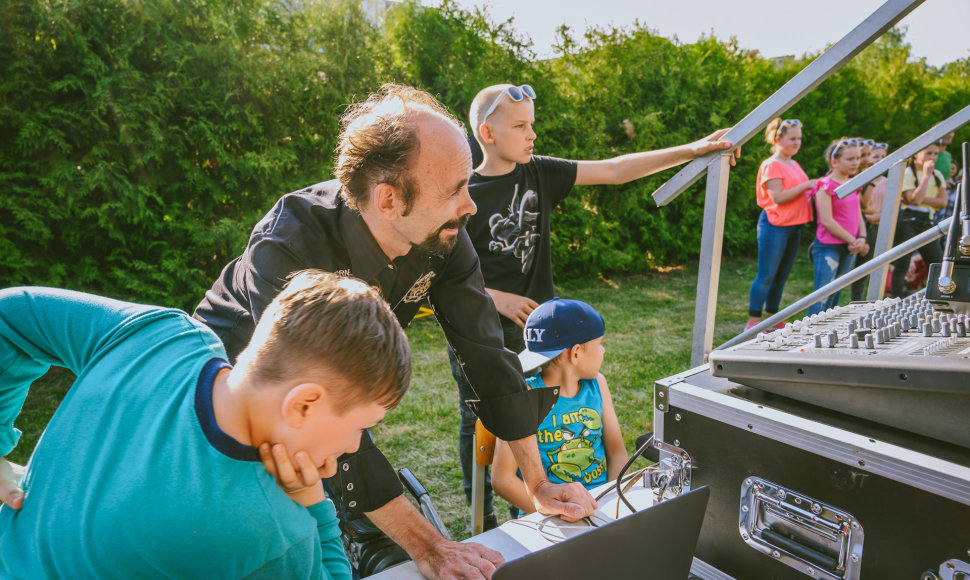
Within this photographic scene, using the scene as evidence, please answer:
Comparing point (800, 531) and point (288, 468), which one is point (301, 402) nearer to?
point (288, 468)

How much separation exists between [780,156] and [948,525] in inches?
182

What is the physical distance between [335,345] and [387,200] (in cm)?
65

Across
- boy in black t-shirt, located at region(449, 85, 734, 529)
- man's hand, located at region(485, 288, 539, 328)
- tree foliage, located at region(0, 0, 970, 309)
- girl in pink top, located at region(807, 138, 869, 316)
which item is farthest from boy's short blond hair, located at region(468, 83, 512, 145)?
girl in pink top, located at region(807, 138, 869, 316)

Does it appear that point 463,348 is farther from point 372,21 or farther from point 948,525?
point 372,21

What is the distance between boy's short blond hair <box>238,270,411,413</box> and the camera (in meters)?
0.80

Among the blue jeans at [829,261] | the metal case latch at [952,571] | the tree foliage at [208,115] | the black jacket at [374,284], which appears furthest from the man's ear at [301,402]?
the blue jeans at [829,261]

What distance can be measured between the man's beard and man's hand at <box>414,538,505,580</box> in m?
0.68

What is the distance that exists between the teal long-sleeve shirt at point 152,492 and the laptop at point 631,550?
Answer: 313 mm

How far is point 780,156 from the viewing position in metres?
4.83

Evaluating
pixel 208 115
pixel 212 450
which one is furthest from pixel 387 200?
pixel 208 115

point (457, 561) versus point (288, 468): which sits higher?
point (288, 468)

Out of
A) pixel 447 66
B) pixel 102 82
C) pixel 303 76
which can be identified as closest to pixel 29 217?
pixel 102 82

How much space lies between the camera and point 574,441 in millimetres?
1918

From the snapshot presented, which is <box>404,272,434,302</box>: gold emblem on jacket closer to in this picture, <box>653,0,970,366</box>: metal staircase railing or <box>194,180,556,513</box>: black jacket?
<box>194,180,556,513</box>: black jacket
